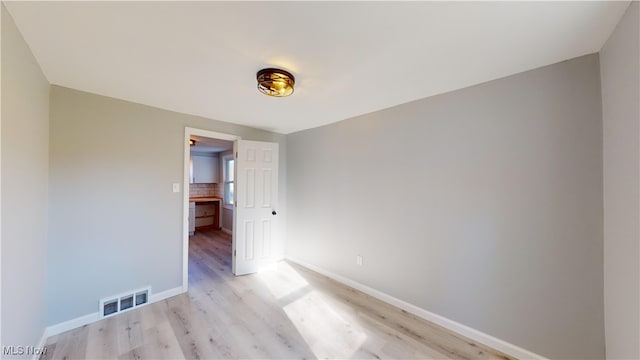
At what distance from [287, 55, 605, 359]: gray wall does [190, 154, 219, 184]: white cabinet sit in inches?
197

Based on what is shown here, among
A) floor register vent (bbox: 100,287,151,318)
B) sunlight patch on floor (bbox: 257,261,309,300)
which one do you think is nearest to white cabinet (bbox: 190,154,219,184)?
sunlight patch on floor (bbox: 257,261,309,300)

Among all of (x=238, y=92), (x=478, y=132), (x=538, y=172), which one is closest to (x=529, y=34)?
(x=478, y=132)

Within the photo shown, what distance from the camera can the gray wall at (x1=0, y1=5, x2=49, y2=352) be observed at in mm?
1219

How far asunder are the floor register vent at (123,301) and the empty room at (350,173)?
0.02 meters

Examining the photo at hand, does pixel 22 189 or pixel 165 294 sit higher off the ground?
pixel 22 189

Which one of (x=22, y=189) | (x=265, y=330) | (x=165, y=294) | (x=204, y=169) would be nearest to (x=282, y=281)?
(x=265, y=330)

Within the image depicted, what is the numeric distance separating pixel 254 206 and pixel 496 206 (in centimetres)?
298

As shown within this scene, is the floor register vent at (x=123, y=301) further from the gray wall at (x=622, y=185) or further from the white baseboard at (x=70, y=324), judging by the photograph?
the gray wall at (x=622, y=185)

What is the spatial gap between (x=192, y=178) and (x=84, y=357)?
495cm

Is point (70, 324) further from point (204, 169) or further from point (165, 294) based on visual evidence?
point (204, 169)

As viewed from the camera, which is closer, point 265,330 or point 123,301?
point 265,330

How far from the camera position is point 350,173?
3.06 metres

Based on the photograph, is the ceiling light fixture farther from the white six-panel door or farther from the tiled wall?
the tiled wall

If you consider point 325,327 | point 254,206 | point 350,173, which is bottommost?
point 325,327
